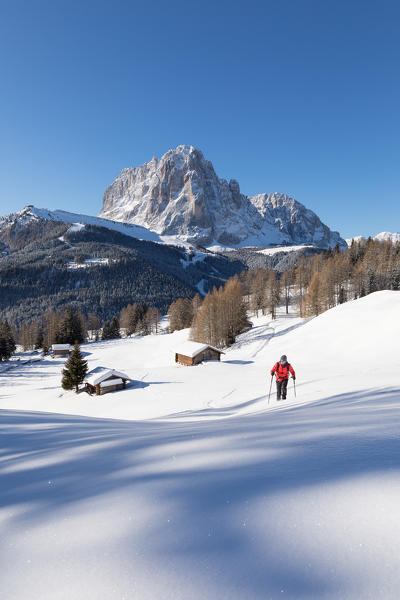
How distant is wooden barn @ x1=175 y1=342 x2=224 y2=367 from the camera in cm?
3503

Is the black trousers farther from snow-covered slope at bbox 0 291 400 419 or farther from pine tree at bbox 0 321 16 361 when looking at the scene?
pine tree at bbox 0 321 16 361

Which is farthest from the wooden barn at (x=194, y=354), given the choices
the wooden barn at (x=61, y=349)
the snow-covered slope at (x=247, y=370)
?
the wooden barn at (x=61, y=349)

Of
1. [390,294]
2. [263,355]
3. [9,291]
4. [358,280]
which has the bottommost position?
[263,355]

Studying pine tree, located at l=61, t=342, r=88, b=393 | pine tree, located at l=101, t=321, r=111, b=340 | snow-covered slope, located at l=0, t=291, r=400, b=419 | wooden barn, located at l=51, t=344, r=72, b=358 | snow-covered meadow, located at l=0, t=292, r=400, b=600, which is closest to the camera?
snow-covered meadow, located at l=0, t=292, r=400, b=600

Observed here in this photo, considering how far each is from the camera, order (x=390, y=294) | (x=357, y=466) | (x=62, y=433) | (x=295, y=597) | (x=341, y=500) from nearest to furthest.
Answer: (x=295, y=597), (x=341, y=500), (x=357, y=466), (x=62, y=433), (x=390, y=294)

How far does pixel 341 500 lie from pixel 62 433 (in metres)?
5.19

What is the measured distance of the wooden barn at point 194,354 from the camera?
35.0 m

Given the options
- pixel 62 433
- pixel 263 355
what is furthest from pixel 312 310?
pixel 62 433

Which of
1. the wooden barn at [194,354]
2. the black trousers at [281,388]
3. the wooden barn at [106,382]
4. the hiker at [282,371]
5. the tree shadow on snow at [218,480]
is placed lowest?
the wooden barn at [106,382]

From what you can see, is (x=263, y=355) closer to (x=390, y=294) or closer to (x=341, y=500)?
(x=390, y=294)

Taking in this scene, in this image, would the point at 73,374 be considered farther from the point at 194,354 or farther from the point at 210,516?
the point at 210,516

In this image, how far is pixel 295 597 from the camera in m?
1.10

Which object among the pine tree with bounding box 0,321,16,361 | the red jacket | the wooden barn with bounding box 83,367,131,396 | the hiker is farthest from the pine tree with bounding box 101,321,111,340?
the red jacket

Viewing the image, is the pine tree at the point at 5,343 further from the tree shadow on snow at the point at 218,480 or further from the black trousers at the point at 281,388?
the tree shadow on snow at the point at 218,480
